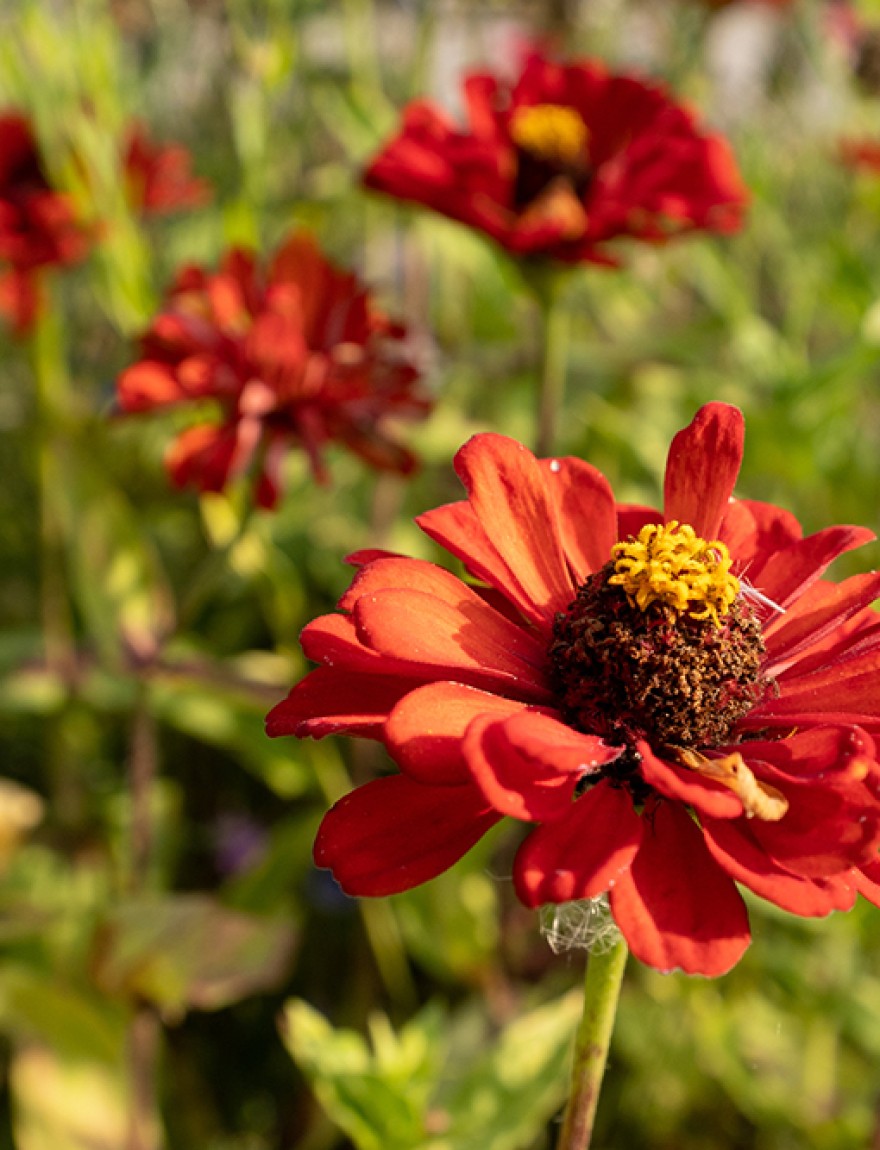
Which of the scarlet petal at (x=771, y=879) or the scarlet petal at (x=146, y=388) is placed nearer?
the scarlet petal at (x=771, y=879)

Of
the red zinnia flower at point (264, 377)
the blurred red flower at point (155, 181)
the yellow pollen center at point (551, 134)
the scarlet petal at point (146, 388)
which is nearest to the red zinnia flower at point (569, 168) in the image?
the yellow pollen center at point (551, 134)

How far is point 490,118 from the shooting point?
1145 millimetres

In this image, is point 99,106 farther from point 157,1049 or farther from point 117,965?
point 157,1049

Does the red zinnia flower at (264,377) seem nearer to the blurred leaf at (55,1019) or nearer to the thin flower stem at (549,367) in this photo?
the thin flower stem at (549,367)

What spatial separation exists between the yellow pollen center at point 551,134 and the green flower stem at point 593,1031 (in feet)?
2.69

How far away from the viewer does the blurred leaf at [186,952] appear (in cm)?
94

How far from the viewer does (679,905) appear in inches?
17.0

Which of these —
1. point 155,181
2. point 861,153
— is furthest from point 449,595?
point 861,153

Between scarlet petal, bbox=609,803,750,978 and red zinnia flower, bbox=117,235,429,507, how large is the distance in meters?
0.49

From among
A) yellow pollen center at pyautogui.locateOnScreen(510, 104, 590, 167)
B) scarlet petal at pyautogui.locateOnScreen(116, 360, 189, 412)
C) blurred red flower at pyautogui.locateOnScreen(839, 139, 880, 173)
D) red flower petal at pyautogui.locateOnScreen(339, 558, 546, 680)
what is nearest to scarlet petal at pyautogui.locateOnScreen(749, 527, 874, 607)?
red flower petal at pyautogui.locateOnScreen(339, 558, 546, 680)

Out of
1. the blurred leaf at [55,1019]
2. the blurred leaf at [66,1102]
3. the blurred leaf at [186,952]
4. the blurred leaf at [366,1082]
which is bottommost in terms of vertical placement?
the blurred leaf at [66,1102]

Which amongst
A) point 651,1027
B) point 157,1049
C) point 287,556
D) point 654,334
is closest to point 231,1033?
point 157,1049

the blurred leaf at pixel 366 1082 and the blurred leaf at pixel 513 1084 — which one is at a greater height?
the blurred leaf at pixel 366 1082

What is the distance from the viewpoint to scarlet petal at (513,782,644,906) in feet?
1.32
